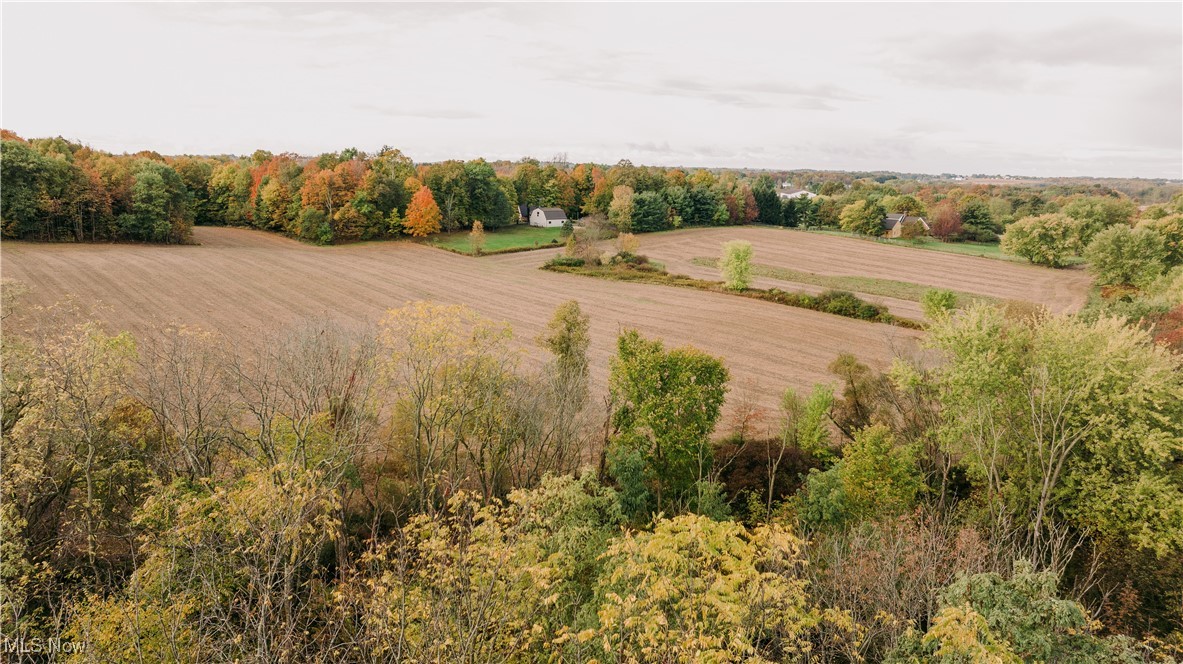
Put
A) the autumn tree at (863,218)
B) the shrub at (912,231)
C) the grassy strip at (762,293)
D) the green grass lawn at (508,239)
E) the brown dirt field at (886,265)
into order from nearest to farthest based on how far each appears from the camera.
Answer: the grassy strip at (762,293) → the brown dirt field at (886,265) → the green grass lawn at (508,239) → the shrub at (912,231) → the autumn tree at (863,218)

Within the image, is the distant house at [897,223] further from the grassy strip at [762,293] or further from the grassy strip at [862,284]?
the grassy strip at [762,293]

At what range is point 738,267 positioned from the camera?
64.1m

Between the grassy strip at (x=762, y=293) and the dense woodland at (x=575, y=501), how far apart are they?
18.5m

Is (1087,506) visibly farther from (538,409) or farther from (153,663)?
(153,663)

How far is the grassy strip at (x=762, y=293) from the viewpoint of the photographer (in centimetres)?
5391

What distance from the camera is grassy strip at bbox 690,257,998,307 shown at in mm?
65500

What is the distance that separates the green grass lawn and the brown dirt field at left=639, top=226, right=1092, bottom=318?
15.1 metres

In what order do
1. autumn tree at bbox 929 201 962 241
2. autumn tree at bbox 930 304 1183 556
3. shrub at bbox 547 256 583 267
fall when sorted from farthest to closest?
autumn tree at bbox 929 201 962 241 < shrub at bbox 547 256 583 267 < autumn tree at bbox 930 304 1183 556

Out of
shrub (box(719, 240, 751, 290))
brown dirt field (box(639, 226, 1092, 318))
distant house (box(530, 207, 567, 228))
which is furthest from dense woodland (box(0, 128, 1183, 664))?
distant house (box(530, 207, 567, 228))

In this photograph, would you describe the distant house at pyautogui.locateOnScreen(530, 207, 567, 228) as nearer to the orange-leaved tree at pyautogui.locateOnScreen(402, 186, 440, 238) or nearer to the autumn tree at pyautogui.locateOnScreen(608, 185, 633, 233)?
the autumn tree at pyautogui.locateOnScreen(608, 185, 633, 233)

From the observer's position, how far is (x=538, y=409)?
23.7 metres

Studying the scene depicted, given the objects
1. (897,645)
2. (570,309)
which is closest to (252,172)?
(570,309)

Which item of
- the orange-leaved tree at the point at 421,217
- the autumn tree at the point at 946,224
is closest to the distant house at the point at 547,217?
the orange-leaved tree at the point at 421,217

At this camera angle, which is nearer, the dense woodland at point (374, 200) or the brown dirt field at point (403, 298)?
the brown dirt field at point (403, 298)
